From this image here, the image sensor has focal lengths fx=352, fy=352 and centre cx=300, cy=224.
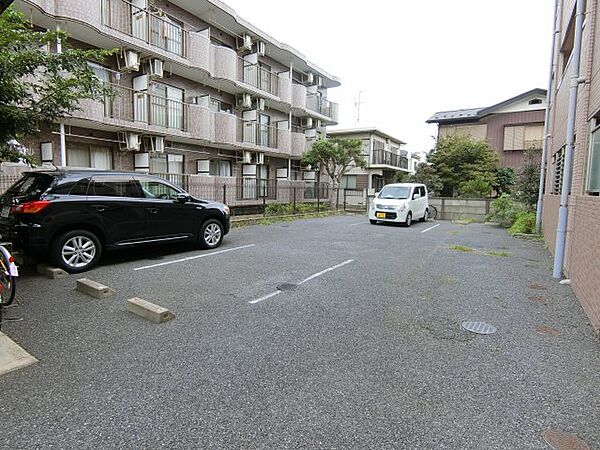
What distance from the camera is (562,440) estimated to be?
2.09 metres

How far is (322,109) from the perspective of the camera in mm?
20500

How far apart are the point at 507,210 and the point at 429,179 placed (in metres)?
7.93

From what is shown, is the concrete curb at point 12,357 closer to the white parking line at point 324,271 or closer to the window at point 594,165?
the white parking line at point 324,271

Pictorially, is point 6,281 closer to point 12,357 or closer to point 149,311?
point 12,357

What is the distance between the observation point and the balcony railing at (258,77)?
598 inches

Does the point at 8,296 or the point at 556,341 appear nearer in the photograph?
the point at 556,341

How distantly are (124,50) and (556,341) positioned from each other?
12.3 m

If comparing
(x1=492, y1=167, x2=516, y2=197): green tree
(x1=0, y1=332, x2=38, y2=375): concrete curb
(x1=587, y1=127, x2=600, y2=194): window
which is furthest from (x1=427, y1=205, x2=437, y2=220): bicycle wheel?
(x1=0, y1=332, x2=38, y2=375): concrete curb

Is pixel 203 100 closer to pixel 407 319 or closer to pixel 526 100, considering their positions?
pixel 407 319

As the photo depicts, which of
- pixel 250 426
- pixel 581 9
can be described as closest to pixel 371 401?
pixel 250 426

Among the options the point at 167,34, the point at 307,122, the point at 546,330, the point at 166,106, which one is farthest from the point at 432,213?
the point at 546,330

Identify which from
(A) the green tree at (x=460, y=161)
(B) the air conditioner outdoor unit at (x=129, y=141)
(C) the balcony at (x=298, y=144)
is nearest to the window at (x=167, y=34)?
(B) the air conditioner outdoor unit at (x=129, y=141)

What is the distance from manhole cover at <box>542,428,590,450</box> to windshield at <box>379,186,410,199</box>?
12.7m

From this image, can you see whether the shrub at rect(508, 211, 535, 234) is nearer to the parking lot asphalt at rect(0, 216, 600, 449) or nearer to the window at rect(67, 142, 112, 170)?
the parking lot asphalt at rect(0, 216, 600, 449)
